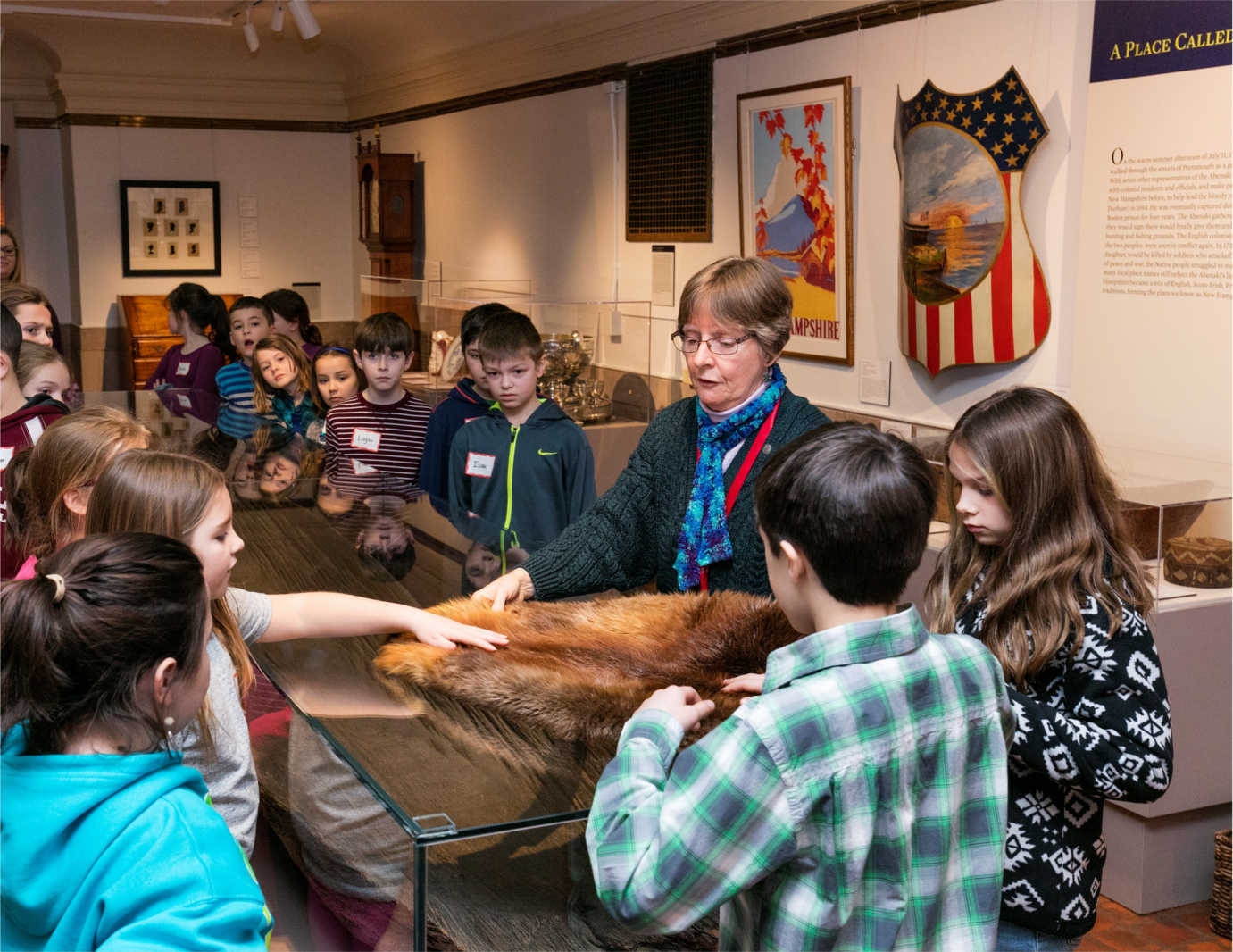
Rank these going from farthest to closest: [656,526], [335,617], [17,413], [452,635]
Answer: [17,413]
[656,526]
[335,617]
[452,635]

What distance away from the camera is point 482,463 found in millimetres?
3555

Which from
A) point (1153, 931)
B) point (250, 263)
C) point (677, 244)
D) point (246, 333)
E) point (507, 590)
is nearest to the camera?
point (507, 590)

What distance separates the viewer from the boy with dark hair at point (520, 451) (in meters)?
3.49

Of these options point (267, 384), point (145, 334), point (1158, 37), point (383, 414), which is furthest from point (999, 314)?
point (145, 334)

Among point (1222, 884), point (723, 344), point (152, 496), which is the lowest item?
point (1222, 884)

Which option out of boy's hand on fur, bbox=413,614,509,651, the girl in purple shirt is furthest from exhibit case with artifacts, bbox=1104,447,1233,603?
the girl in purple shirt

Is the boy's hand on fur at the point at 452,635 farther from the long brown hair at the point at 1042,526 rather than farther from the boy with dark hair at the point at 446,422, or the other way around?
the boy with dark hair at the point at 446,422

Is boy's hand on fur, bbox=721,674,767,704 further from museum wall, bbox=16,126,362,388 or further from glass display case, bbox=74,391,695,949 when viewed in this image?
museum wall, bbox=16,126,362,388

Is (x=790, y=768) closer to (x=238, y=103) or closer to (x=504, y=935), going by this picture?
(x=504, y=935)

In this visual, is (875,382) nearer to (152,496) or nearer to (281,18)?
(152,496)

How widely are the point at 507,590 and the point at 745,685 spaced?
69cm

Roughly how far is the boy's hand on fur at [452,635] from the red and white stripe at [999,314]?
2.99 meters

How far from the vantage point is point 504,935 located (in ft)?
4.26

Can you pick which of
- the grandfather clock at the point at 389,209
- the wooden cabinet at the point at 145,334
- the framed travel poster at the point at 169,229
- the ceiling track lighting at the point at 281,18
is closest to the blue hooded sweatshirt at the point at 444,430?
the ceiling track lighting at the point at 281,18
